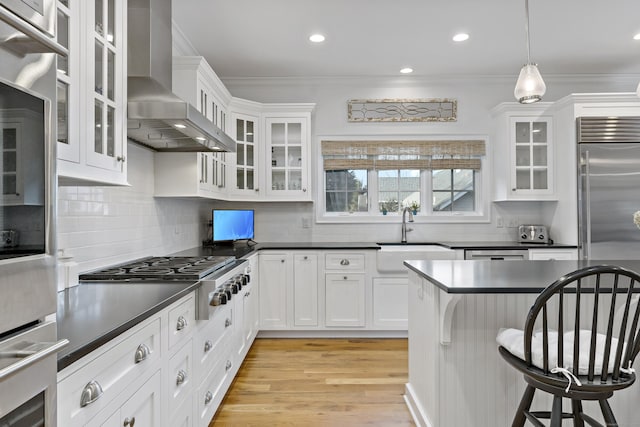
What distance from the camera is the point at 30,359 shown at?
2.38 feet

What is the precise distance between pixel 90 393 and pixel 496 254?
3.68 meters

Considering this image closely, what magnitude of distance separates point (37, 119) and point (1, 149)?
0.38 ft

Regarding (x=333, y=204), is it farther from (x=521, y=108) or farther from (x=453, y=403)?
(x=453, y=403)

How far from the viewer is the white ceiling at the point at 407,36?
3.05 meters

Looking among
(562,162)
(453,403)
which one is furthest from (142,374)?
(562,162)

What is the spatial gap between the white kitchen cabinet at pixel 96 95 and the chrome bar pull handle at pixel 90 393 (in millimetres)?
741

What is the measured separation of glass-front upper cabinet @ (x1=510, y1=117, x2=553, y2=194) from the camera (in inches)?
169

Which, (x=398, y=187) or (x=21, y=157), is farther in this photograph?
(x=398, y=187)

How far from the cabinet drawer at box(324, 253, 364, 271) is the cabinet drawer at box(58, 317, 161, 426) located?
2562 millimetres

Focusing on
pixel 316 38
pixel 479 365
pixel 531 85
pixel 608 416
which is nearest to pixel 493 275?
pixel 479 365

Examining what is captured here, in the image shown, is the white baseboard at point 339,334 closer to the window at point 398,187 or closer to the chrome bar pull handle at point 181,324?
the window at point 398,187

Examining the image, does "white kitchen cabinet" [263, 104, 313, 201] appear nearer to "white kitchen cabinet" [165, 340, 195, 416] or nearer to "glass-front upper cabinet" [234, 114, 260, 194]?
"glass-front upper cabinet" [234, 114, 260, 194]

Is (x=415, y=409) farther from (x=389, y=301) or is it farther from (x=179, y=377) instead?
(x=389, y=301)

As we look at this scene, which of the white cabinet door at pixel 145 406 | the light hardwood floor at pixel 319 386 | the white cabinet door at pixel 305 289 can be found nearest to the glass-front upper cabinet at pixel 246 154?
the white cabinet door at pixel 305 289
